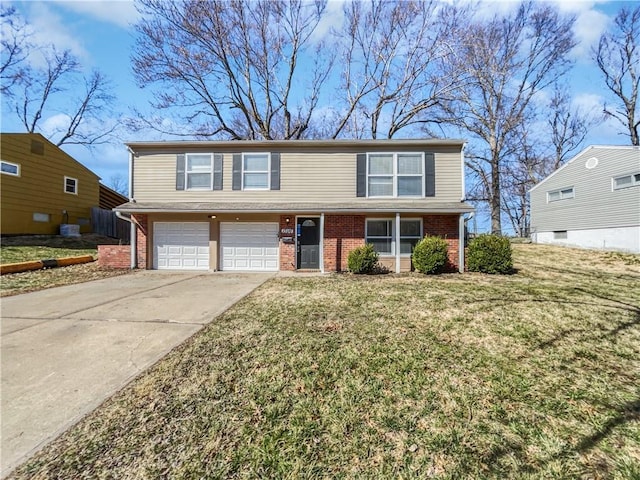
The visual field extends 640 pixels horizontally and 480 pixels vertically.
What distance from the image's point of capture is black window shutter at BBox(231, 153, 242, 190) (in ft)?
35.1

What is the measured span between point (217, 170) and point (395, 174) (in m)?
6.27

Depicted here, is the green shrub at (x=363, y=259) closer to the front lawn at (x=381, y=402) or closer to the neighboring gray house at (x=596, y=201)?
the front lawn at (x=381, y=402)

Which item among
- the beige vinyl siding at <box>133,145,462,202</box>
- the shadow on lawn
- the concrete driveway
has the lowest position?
the shadow on lawn

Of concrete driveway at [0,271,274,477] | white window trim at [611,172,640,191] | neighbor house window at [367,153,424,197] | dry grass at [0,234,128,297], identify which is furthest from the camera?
white window trim at [611,172,640,191]

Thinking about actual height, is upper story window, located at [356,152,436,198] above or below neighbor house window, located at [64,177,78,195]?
below

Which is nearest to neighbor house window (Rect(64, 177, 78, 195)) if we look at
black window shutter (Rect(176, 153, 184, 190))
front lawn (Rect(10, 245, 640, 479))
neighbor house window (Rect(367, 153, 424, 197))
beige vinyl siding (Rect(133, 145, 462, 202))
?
beige vinyl siding (Rect(133, 145, 462, 202))

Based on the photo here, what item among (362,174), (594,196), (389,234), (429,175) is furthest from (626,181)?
(362,174)

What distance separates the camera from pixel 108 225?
59.1ft

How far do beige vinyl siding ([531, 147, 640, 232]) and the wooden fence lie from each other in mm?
24241

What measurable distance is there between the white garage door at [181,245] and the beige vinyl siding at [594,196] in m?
17.6

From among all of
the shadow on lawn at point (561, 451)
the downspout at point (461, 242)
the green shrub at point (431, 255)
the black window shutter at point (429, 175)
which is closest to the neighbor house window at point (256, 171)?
the black window shutter at point (429, 175)

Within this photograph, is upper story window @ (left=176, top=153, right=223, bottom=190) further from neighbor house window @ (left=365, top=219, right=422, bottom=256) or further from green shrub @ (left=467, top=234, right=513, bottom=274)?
green shrub @ (left=467, top=234, right=513, bottom=274)

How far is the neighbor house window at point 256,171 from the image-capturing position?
10727mm

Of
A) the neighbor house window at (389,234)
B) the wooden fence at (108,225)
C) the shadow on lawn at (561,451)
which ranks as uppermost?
the wooden fence at (108,225)
